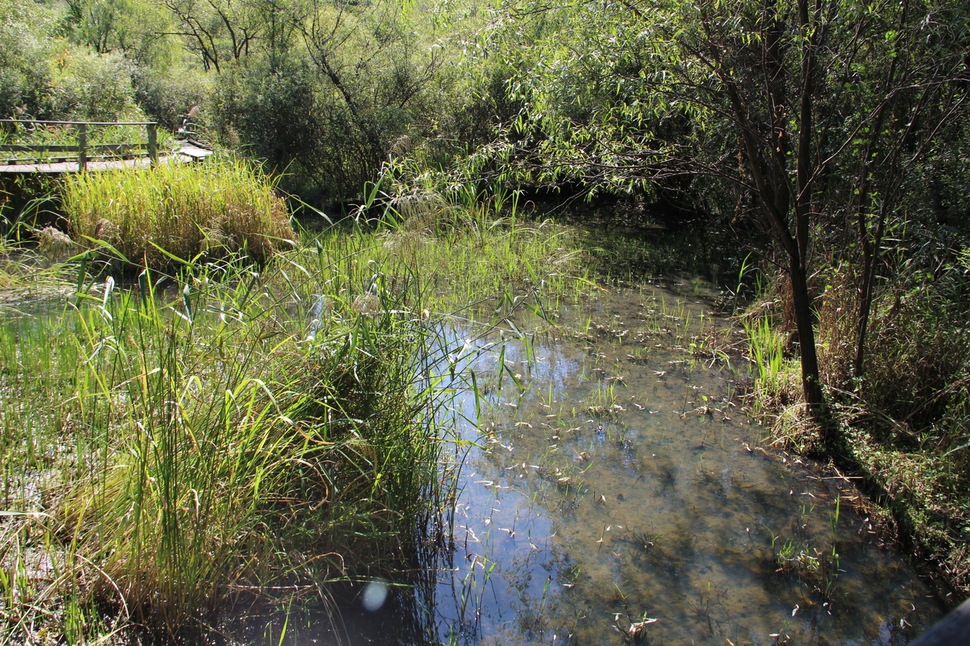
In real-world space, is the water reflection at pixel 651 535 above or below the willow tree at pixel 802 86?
below

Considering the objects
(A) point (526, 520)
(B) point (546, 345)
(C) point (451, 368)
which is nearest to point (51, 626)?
(C) point (451, 368)

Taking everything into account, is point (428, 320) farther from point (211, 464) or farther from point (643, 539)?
point (643, 539)

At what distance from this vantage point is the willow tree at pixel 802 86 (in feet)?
14.5

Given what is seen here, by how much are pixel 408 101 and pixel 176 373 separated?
42.6 feet

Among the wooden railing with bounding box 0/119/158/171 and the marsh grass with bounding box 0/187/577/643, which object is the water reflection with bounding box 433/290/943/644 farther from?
the wooden railing with bounding box 0/119/158/171

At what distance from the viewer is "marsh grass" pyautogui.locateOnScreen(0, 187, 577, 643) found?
2.76m

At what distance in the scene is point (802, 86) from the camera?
4.73 meters

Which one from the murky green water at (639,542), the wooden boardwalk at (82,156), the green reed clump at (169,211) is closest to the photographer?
the murky green water at (639,542)

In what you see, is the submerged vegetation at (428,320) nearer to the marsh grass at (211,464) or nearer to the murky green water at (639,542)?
the marsh grass at (211,464)

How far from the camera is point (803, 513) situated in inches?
165

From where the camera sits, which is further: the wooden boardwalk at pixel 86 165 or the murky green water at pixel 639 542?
the wooden boardwalk at pixel 86 165

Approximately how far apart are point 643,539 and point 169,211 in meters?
7.32

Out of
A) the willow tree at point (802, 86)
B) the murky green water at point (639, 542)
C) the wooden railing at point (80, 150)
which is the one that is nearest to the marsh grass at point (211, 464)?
the murky green water at point (639, 542)

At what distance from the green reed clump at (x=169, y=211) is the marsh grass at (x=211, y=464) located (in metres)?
4.63
